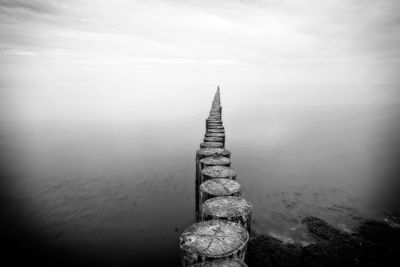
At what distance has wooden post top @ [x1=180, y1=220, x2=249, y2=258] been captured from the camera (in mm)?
2939

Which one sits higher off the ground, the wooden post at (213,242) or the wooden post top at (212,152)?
the wooden post top at (212,152)

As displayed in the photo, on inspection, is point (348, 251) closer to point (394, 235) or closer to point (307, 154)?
point (394, 235)

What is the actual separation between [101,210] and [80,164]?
5395 millimetres

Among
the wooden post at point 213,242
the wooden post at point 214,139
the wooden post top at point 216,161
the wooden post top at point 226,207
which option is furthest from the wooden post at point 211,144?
the wooden post at point 213,242

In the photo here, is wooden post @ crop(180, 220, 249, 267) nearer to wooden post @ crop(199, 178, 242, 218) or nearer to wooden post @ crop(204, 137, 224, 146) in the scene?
wooden post @ crop(199, 178, 242, 218)

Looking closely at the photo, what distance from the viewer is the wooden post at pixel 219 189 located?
13.5ft

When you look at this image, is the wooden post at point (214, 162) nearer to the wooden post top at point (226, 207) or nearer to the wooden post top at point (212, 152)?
the wooden post top at point (212, 152)

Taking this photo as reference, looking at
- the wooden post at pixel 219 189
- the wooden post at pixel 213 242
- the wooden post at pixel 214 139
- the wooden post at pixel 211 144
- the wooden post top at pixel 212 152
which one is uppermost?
the wooden post at pixel 214 139

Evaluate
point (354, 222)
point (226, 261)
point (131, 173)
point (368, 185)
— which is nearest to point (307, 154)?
point (368, 185)

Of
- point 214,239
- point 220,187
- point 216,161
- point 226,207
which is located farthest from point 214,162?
point 214,239

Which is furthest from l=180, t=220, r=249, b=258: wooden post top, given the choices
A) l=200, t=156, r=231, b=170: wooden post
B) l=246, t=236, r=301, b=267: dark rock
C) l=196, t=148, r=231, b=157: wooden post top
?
l=246, t=236, r=301, b=267: dark rock

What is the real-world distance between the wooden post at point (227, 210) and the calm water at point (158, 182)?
3496 mm

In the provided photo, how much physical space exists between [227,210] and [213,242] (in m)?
0.66

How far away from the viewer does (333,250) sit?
6.07m
